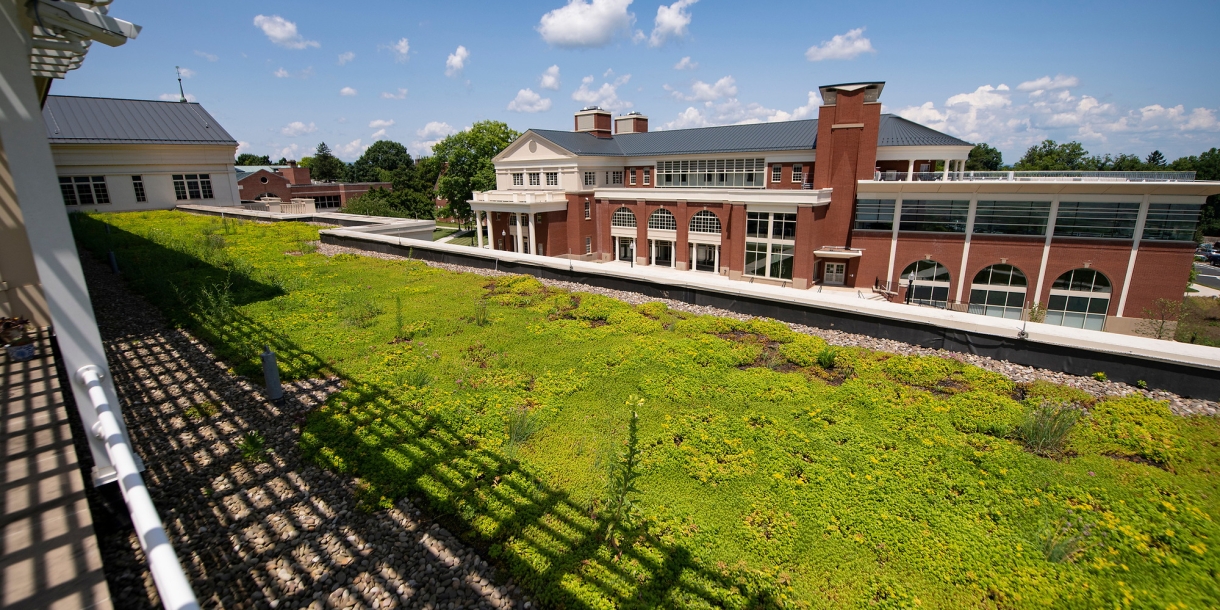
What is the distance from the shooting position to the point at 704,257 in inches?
1369

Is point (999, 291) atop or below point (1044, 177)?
below

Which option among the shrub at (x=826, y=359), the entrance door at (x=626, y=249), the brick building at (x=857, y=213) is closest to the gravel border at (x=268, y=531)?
the shrub at (x=826, y=359)

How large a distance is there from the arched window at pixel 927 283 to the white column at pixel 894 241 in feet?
2.02

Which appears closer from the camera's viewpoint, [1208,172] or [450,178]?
[450,178]

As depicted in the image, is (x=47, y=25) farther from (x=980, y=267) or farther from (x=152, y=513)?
(x=980, y=267)

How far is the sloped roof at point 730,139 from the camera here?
31422mm

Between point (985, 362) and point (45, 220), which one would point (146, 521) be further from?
point (985, 362)

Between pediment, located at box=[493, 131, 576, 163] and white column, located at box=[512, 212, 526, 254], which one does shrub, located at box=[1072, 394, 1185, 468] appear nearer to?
white column, located at box=[512, 212, 526, 254]

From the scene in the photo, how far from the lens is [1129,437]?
24.6 feet

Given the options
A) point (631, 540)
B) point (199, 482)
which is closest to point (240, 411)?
point (199, 482)

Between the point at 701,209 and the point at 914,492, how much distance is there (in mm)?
28594

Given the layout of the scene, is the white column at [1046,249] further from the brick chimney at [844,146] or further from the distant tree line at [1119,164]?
the distant tree line at [1119,164]

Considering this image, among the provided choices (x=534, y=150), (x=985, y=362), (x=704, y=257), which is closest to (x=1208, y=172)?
(x=704, y=257)

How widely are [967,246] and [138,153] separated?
4693 centimetres
